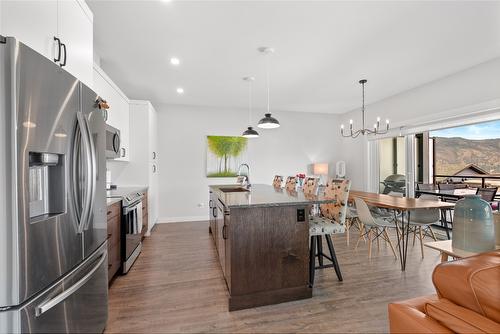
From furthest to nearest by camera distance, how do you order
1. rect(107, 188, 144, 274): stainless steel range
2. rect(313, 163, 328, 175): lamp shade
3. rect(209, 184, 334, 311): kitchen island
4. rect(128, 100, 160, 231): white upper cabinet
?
rect(313, 163, 328, 175): lamp shade < rect(128, 100, 160, 231): white upper cabinet < rect(107, 188, 144, 274): stainless steel range < rect(209, 184, 334, 311): kitchen island

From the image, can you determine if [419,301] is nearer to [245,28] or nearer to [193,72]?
[245,28]

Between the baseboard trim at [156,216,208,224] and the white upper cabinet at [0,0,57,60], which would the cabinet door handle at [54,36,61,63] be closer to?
the white upper cabinet at [0,0,57,60]

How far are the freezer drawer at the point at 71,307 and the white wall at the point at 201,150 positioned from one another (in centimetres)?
370

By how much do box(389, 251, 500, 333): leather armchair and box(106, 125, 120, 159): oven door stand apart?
3.23 m

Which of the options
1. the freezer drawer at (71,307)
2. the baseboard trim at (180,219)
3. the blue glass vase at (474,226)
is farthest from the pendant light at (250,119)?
the blue glass vase at (474,226)

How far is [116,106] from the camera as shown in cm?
343

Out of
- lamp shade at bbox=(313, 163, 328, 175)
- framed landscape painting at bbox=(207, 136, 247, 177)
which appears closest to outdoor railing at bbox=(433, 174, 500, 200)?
lamp shade at bbox=(313, 163, 328, 175)

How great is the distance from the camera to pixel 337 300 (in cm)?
214

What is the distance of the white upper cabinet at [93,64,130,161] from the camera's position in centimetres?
272

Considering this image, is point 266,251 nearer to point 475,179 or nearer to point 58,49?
point 58,49

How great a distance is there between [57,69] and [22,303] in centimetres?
109

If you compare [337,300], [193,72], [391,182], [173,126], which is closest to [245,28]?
[193,72]

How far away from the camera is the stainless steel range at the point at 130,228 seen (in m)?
2.70

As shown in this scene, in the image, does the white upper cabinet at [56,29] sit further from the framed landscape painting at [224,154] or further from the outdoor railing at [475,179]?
the outdoor railing at [475,179]
